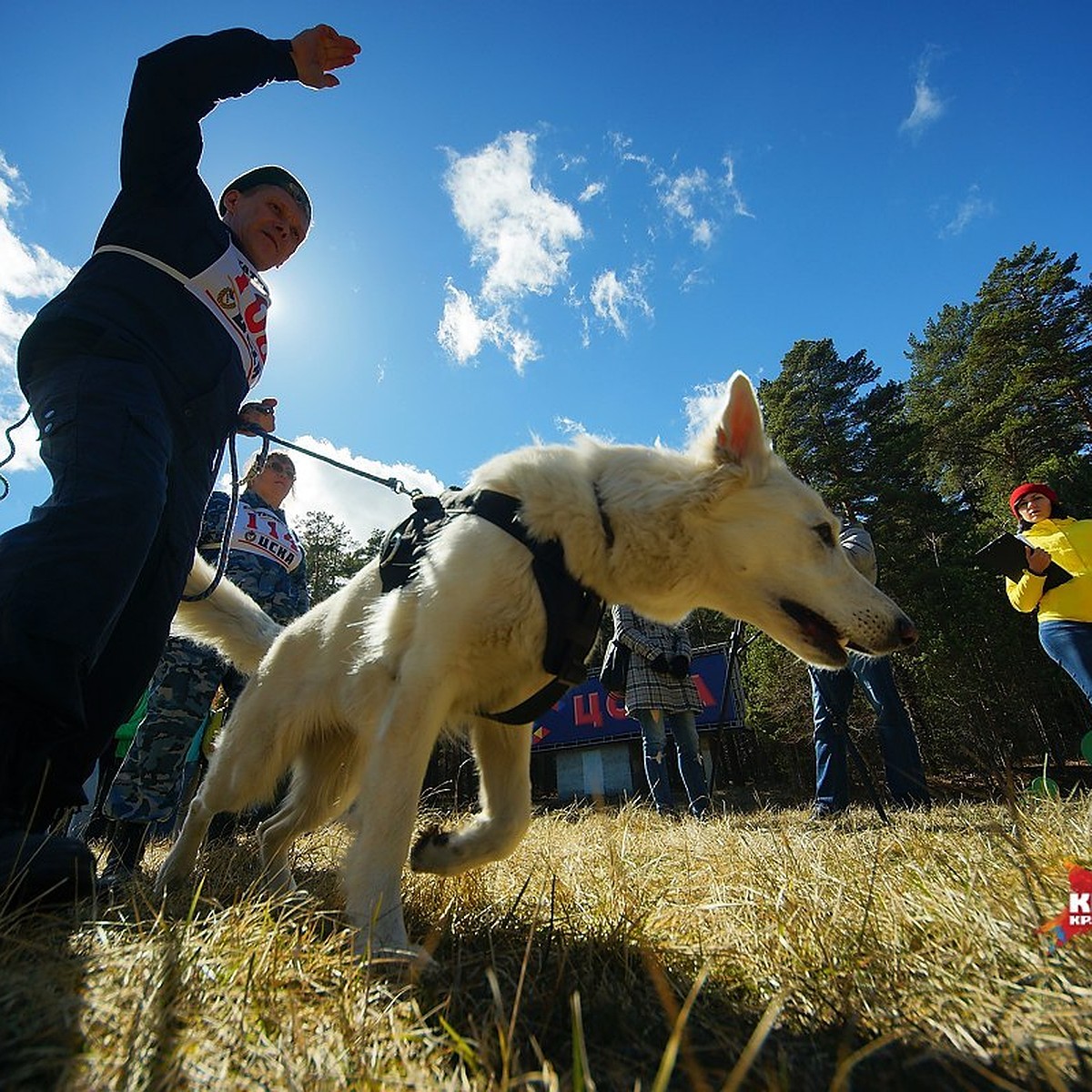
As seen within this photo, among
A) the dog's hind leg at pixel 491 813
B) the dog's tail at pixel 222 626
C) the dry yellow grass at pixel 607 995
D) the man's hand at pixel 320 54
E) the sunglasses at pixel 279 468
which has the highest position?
the sunglasses at pixel 279 468

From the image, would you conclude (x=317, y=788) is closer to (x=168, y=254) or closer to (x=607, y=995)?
Answer: (x=607, y=995)

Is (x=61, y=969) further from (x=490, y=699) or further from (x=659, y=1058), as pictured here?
(x=490, y=699)

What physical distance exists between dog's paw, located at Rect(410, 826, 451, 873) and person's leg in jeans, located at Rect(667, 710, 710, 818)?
4369 mm

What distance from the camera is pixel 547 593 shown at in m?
2.19

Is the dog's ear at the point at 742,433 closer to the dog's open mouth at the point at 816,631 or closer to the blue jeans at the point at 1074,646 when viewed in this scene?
the dog's open mouth at the point at 816,631

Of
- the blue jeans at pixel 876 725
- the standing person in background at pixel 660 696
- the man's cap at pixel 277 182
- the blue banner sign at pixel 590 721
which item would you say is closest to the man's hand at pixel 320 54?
the man's cap at pixel 277 182

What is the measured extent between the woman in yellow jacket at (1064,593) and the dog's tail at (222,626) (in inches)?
218

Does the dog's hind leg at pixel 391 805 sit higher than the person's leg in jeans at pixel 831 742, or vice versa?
the person's leg in jeans at pixel 831 742

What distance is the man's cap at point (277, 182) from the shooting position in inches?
118

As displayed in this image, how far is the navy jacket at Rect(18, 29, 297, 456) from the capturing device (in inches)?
85.2

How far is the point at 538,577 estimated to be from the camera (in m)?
2.20

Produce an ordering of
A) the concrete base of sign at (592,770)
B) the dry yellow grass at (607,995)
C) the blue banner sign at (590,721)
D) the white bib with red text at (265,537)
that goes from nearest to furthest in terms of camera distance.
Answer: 1. the dry yellow grass at (607,995)
2. the white bib with red text at (265,537)
3. the blue banner sign at (590,721)
4. the concrete base of sign at (592,770)

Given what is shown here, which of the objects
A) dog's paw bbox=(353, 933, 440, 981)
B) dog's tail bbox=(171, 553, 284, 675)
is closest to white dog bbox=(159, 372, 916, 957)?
dog's paw bbox=(353, 933, 440, 981)

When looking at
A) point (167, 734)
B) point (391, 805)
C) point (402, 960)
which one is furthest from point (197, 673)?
point (402, 960)
